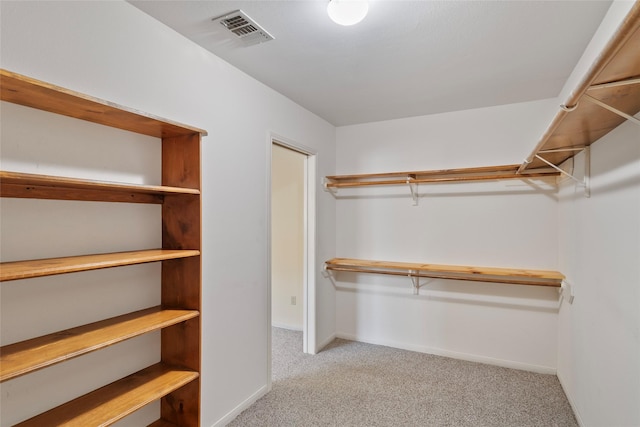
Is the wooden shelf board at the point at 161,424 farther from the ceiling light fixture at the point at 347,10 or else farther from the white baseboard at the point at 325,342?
the ceiling light fixture at the point at 347,10

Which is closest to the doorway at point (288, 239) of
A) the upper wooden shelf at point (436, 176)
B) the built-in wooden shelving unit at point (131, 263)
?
the upper wooden shelf at point (436, 176)

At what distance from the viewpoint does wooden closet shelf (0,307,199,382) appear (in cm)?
107

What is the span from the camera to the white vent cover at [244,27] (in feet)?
5.55

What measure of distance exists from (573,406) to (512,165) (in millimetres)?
1869

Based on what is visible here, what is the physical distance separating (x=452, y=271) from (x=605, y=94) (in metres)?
2.02

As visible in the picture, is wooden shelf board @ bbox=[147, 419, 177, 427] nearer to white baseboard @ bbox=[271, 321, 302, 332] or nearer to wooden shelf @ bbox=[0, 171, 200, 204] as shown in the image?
wooden shelf @ bbox=[0, 171, 200, 204]

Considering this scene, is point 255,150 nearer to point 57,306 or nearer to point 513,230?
point 57,306

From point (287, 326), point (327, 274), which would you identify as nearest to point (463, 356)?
point (327, 274)

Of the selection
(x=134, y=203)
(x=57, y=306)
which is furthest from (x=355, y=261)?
(x=57, y=306)

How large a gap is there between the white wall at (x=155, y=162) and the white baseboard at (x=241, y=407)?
1 cm

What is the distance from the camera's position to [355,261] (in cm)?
346

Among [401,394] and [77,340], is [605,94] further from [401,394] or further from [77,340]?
[401,394]

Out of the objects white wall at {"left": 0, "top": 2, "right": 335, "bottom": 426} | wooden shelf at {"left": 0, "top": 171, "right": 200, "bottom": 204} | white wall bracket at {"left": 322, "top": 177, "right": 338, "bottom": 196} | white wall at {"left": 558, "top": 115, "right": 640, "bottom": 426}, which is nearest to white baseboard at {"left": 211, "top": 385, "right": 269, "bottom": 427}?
white wall at {"left": 0, "top": 2, "right": 335, "bottom": 426}

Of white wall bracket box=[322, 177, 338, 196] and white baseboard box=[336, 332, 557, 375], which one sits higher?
white wall bracket box=[322, 177, 338, 196]
